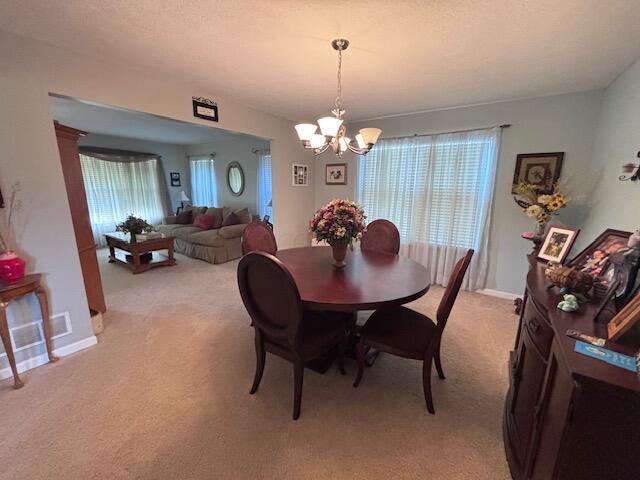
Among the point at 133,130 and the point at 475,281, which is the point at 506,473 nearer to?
the point at 475,281

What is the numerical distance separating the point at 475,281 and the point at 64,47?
455 cm

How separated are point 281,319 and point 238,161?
542 cm

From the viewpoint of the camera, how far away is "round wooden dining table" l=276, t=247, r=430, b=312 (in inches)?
57.9

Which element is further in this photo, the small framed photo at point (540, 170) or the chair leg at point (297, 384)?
the small framed photo at point (540, 170)

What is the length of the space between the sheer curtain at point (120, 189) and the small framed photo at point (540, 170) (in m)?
7.31

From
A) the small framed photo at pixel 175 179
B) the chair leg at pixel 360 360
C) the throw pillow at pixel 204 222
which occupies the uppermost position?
the small framed photo at pixel 175 179

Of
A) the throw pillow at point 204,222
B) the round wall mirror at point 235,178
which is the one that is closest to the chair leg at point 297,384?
the throw pillow at point 204,222

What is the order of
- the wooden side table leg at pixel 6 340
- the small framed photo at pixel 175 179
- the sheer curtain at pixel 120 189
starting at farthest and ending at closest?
the small framed photo at pixel 175 179, the sheer curtain at pixel 120 189, the wooden side table leg at pixel 6 340

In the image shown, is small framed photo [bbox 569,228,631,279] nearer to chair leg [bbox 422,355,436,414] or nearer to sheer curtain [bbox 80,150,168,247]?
chair leg [bbox 422,355,436,414]

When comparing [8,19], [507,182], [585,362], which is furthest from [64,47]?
[507,182]

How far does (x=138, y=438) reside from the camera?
1451 millimetres

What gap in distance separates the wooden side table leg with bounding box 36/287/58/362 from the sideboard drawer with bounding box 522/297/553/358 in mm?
3051

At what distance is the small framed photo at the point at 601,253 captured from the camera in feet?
4.30

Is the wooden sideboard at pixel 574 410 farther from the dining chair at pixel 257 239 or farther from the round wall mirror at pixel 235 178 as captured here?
the round wall mirror at pixel 235 178
